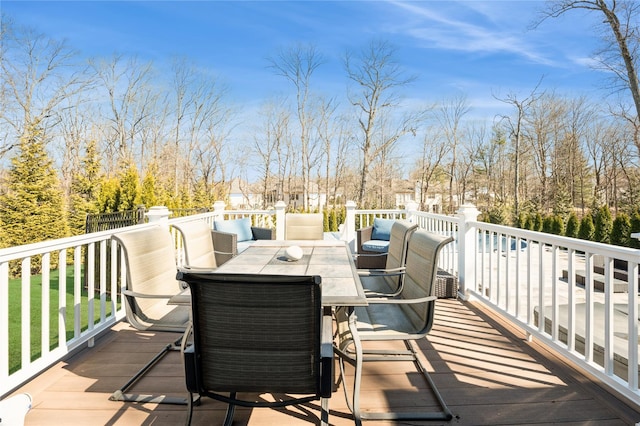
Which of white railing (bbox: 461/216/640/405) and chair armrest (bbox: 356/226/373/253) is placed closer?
white railing (bbox: 461/216/640/405)

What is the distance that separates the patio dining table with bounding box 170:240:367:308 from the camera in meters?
1.86

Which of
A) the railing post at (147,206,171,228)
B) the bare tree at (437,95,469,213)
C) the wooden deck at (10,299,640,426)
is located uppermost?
the bare tree at (437,95,469,213)

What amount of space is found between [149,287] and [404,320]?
1639 mm

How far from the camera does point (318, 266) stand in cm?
262

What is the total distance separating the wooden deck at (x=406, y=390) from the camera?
77.6 inches

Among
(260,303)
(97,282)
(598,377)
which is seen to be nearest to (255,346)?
(260,303)

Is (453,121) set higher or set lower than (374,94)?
lower

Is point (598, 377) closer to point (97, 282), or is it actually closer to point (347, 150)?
point (97, 282)

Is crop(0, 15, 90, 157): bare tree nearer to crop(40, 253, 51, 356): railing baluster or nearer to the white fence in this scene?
the white fence

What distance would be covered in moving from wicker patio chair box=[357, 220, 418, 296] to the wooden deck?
1.80 ft

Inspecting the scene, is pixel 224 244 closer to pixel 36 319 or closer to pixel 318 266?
pixel 318 266

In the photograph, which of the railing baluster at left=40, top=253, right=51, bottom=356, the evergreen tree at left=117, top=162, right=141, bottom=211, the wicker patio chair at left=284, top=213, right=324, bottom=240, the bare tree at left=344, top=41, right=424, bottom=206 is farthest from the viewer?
the bare tree at left=344, top=41, right=424, bottom=206

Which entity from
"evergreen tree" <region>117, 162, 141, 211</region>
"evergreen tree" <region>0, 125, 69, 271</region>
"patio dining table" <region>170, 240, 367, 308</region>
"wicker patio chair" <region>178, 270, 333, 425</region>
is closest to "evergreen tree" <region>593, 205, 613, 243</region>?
"patio dining table" <region>170, 240, 367, 308</region>

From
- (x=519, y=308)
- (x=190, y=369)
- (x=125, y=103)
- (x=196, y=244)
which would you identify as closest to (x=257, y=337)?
(x=190, y=369)
